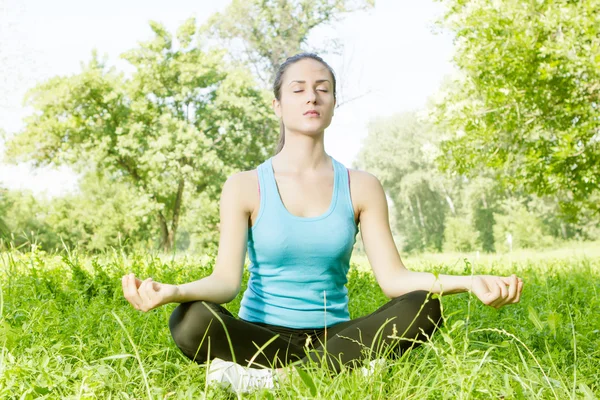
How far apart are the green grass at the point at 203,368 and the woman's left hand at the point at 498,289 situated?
0.50ft

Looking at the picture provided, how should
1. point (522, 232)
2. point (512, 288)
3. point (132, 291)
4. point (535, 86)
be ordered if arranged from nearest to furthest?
1. point (132, 291)
2. point (512, 288)
3. point (535, 86)
4. point (522, 232)

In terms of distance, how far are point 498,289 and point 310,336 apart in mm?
810

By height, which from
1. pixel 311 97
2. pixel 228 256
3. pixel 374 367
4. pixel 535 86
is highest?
pixel 535 86

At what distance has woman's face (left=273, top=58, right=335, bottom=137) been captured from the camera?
301 centimetres

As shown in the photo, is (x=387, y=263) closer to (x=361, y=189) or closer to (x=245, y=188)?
(x=361, y=189)

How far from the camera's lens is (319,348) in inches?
107

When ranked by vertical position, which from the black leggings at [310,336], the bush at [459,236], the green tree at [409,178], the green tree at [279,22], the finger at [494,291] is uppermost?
the green tree at [279,22]

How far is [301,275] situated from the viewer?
2.85m

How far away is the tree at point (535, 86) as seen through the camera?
990 cm

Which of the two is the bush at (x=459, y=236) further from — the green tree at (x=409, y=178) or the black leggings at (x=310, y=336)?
the black leggings at (x=310, y=336)

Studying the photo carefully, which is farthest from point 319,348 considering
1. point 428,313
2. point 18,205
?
point 18,205

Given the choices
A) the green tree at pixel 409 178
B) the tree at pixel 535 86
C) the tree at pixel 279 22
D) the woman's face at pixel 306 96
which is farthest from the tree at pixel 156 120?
the woman's face at pixel 306 96

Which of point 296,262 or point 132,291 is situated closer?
point 132,291

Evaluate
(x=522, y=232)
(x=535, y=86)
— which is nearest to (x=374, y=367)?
(x=535, y=86)
